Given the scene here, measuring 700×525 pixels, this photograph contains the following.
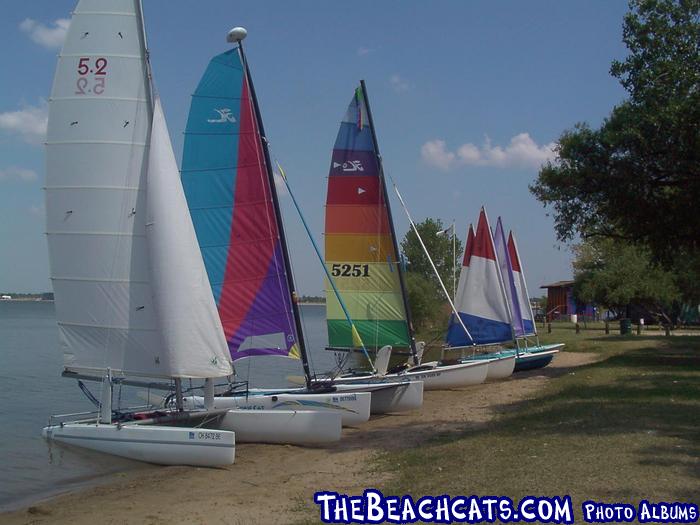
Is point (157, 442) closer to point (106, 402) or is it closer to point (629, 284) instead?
point (106, 402)

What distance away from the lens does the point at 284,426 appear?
571 inches

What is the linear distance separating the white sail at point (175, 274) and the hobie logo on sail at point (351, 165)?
9066 mm

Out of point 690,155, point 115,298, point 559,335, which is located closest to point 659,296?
point 559,335

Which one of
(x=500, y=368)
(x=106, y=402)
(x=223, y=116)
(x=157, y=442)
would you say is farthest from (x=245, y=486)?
(x=500, y=368)

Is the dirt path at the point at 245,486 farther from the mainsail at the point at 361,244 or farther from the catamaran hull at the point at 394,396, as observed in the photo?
the mainsail at the point at 361,244

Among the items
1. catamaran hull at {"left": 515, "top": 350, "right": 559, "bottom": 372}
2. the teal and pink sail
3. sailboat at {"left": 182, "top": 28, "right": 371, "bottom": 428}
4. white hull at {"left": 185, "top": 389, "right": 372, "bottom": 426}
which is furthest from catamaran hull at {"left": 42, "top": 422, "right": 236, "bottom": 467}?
catamaran hull at {"left": 515, "top": 350, "right": 559, "bottom": 372}

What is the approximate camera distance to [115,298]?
46.9 feet

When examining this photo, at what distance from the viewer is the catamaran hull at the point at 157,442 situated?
12805 millimetres

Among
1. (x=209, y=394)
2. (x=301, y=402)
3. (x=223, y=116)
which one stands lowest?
(x=301, y=402)

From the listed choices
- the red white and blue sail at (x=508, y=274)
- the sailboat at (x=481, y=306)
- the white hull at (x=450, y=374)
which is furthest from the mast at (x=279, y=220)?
the red white and blue sail at (x=508, y=274)

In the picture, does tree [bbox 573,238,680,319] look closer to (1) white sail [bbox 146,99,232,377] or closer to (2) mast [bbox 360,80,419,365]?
(2) mast [bbox 360,80,419,365]

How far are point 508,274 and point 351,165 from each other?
1047 cm

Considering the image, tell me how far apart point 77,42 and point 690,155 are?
16.3 m

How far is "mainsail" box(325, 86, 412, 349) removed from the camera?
22.4 metres
